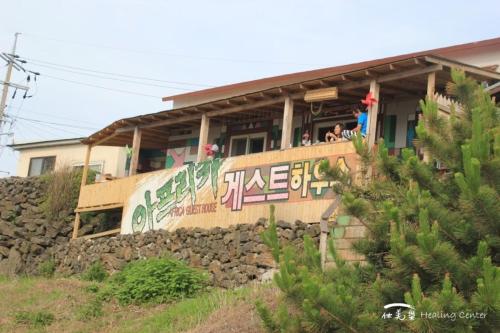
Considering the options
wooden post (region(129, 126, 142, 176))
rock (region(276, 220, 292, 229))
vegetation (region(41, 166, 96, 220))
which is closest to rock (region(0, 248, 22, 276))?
vegetation (region(41, 166, 96, 220))

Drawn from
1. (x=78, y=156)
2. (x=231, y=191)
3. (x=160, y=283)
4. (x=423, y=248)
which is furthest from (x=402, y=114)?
(x=78, y=156)

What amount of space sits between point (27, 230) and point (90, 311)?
410 inches

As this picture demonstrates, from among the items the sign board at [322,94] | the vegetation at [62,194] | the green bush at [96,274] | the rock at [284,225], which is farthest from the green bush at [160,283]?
the vegetation at [62,194]

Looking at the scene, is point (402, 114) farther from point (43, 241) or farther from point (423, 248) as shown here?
point (43, 241)

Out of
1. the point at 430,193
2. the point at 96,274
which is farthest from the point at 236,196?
the point at 430,193

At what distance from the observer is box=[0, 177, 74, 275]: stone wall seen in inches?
955

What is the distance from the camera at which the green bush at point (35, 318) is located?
15.5 m

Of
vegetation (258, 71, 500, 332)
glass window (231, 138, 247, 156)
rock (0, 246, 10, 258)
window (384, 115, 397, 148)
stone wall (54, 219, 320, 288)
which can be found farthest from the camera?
rock (0, 246, 10, 258)

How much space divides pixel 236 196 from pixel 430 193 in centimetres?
1031

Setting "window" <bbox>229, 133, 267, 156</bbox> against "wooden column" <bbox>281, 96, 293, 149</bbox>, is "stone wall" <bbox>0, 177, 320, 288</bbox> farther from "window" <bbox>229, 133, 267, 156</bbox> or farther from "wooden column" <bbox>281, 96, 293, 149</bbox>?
"window" <bbox>229, 133, 267, 156</bbox>

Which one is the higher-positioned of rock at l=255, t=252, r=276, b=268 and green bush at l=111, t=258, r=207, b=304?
rock at l=255, t=252, r=276, b=268

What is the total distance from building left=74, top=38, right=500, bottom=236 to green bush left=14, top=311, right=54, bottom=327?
4.35 metres

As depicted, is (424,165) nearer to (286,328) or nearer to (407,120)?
(286,328)

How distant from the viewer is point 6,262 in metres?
24.5
